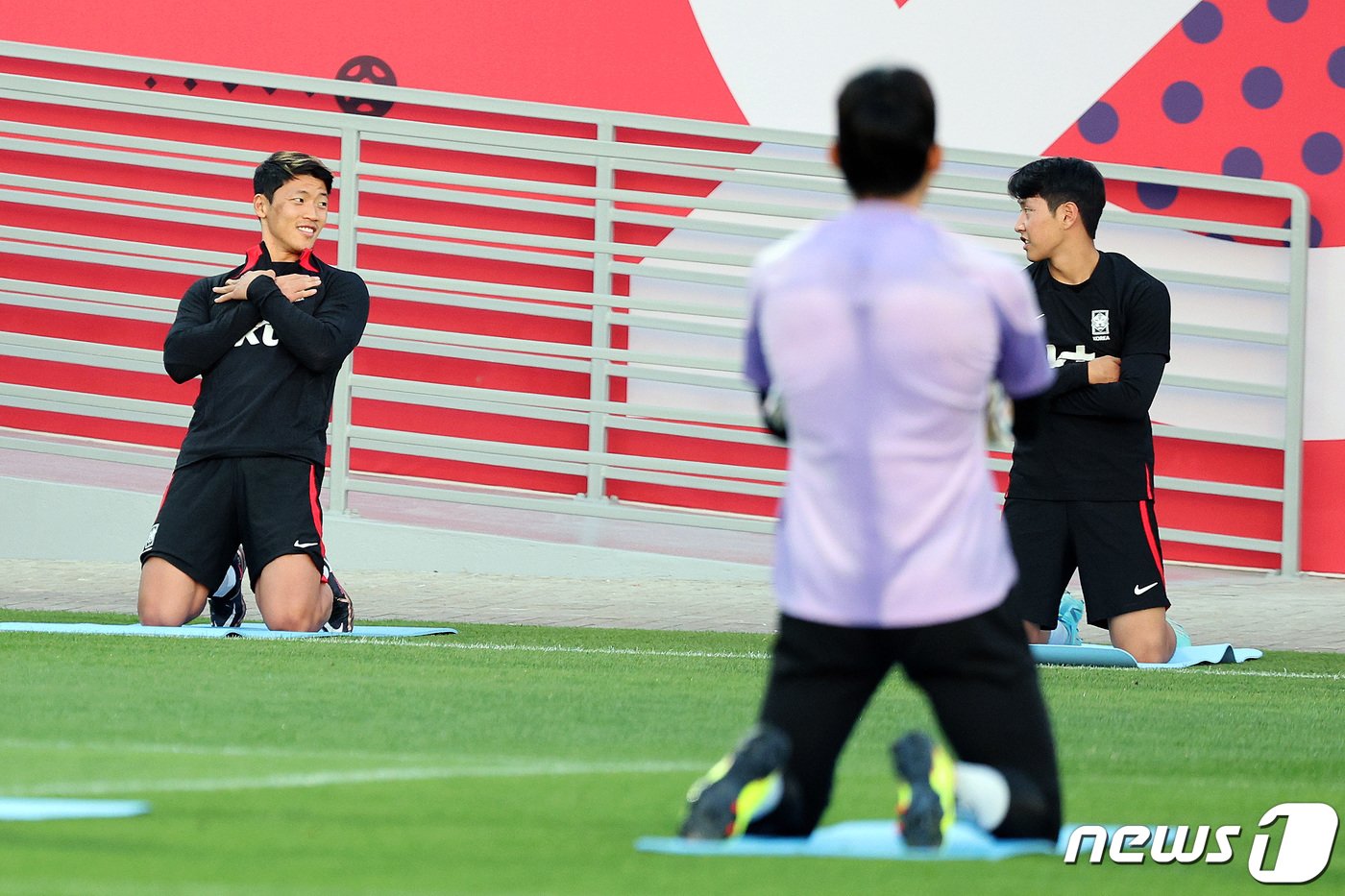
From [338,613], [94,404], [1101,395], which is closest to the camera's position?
[1101,395]

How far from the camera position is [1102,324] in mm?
7512

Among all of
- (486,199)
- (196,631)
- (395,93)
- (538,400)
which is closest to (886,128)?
(196,631)

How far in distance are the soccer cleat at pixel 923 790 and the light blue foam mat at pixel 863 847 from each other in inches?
1.5

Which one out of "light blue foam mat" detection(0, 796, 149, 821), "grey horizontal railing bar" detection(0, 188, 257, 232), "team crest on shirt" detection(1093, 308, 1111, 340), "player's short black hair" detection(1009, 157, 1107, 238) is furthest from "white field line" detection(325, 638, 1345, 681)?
"grey horizontal railing bar" detection(0, 188, 257, 232)

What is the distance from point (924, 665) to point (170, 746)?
208cm

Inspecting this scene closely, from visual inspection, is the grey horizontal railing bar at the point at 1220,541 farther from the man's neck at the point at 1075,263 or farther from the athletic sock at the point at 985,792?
the athletic sock at the point at 985,792

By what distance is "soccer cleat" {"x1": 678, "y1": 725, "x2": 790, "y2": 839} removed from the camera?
348 centimetres

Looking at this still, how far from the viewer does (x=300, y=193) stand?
26.1 ft

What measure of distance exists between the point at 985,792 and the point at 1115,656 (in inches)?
164

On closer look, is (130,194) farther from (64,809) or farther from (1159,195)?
(64,809)

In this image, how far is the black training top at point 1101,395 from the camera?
7.40 meters

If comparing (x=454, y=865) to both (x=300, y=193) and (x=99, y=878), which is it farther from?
(x=300, y=193)

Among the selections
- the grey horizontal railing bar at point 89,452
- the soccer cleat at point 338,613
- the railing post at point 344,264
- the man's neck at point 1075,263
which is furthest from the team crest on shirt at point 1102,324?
the grey horizontal railing bar at point 89,452

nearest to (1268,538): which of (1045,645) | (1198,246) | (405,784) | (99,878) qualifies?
(1198,246)
